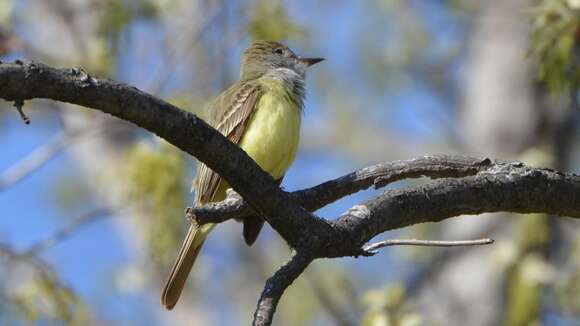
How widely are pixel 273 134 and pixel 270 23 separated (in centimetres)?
193

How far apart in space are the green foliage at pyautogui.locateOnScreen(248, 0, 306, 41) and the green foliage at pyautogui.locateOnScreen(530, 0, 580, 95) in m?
2.73

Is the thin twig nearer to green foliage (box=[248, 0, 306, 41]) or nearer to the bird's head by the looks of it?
the bird's head

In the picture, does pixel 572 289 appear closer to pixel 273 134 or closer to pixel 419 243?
pixel 273 134

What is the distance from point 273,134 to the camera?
18.1ft

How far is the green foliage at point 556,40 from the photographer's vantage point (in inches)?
179

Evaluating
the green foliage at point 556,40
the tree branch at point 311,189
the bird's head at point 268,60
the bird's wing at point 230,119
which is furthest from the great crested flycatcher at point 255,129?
the tree branch at point 311,189

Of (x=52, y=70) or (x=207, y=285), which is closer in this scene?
(x=52, y=70)

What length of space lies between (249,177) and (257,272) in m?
10.1

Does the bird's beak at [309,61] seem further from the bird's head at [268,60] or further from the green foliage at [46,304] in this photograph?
the green foliage at [46,304]

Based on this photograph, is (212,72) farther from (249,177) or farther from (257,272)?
(249,177)

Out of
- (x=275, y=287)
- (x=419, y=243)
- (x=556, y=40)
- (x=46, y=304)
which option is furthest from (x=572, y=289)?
(x=275, y=287)

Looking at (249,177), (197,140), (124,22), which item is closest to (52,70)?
(197,140)

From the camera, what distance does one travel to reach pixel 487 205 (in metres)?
3.53

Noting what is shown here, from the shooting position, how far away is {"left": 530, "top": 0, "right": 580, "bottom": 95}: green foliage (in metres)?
4.55
